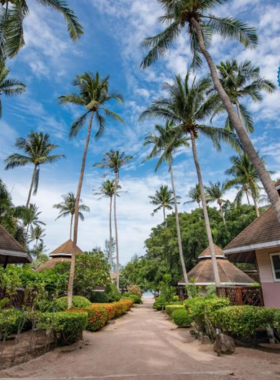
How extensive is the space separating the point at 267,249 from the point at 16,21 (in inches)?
578

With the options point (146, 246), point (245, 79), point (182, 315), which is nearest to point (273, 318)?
point (182, 315)

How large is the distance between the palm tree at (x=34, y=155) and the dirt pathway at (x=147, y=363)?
20370 mm

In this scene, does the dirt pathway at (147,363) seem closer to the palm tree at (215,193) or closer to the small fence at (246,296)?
the small fence at (246,296)

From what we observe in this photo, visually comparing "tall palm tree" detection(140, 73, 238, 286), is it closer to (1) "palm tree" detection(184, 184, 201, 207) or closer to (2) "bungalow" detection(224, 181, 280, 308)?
(2) "bungalow" detection(224, 181, 280, 308)

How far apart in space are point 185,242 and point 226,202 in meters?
12.0

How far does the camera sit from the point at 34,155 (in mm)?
Answer: 26375

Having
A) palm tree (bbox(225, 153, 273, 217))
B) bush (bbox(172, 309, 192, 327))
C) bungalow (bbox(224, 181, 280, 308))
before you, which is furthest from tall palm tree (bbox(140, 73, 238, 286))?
palm tree (bbox(225, 153, 273, 217))

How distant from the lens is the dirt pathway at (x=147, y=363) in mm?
5438

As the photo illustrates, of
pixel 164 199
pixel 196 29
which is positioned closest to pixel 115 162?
pixel 164 199

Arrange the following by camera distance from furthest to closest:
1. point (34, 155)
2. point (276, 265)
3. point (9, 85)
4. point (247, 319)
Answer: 1. point (34, 155)
2. point (9, 85)
3. point (276, 265)
4. point (247, 319)

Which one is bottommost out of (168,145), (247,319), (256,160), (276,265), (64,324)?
(64,324)

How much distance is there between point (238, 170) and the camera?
27234 mm

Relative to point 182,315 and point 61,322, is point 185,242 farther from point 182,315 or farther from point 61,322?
point 61,322

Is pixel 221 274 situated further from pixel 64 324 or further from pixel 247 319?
pixel 64 324
